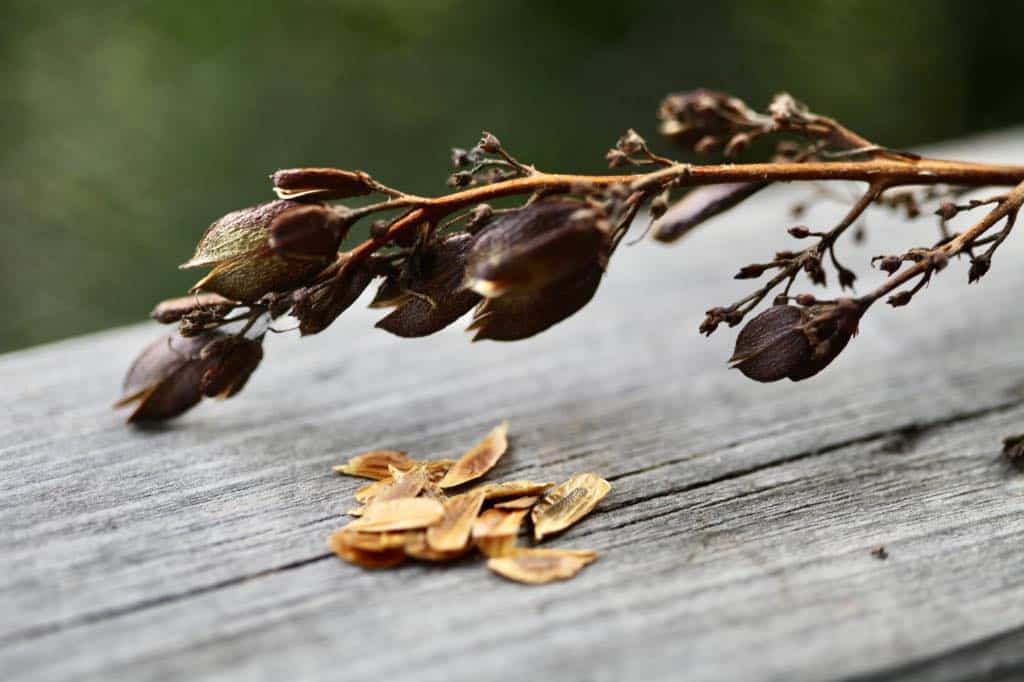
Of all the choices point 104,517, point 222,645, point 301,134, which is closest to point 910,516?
point 222,645

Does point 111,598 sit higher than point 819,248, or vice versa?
point 819,248

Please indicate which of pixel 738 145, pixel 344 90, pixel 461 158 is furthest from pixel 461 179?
pixel 344 90

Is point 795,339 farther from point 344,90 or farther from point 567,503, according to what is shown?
point 344,90

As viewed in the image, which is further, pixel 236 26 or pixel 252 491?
pixel 236 26

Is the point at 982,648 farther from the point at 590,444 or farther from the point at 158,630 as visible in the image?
the point at 158,630

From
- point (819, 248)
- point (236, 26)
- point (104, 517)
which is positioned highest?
point (236, 26)

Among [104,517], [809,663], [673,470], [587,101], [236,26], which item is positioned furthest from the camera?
[587,101]

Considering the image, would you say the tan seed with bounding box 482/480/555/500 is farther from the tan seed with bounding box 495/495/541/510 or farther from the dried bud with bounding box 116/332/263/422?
the dried bud with bounding box 116/332/263/422
